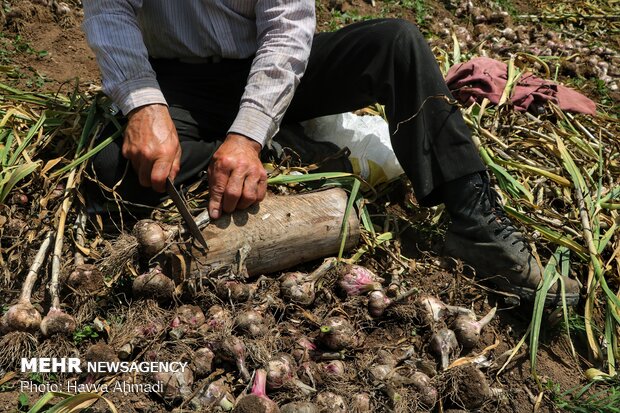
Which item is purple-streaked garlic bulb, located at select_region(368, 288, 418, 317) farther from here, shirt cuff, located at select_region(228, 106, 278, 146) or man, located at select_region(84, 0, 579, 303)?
shirt cuff, located at select_region(228, 106, 278, 146)

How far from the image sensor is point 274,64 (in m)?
1.98

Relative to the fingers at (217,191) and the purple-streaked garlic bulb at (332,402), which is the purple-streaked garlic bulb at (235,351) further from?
the fingers at (217,191)

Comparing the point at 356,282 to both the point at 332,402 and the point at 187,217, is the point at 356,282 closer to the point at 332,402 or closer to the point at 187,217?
the point at 332,402

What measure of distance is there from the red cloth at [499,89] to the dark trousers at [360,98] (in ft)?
2.52

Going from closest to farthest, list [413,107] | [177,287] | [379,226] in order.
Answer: [177,287], [413,107], [379,226]

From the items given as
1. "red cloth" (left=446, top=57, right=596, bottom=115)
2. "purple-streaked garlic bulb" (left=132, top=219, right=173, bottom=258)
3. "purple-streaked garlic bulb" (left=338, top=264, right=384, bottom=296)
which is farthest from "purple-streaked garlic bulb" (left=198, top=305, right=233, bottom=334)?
"red cloth" (left=446, top=57, right=596, bottom=115)

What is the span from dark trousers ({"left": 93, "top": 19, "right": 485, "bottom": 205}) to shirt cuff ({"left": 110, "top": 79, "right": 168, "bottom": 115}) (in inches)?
5.5

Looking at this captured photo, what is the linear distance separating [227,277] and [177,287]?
14cm

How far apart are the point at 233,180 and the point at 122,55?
0.56 m

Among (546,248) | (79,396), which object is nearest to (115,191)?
(79,396)

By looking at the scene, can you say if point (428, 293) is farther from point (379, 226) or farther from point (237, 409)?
point (237, 409)

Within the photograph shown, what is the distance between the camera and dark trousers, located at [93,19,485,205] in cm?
203

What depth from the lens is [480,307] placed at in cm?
203

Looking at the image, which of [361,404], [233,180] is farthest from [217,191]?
[361,404]
